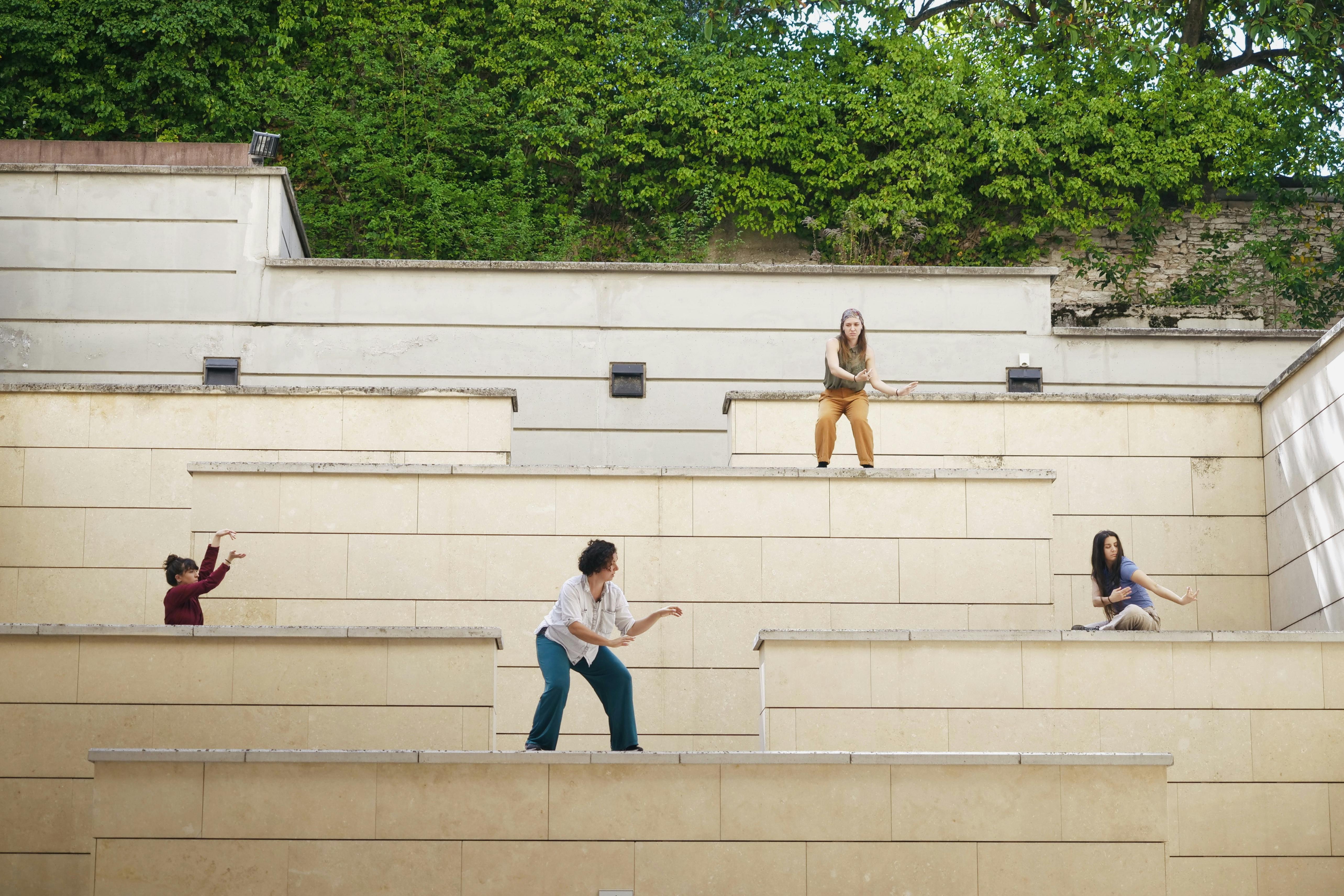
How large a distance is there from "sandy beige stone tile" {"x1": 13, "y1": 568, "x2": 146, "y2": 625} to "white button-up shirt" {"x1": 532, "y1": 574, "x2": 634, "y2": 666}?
5810mm

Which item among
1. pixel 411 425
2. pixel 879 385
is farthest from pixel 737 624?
pixel 411 425

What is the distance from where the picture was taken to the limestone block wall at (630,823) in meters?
9.24

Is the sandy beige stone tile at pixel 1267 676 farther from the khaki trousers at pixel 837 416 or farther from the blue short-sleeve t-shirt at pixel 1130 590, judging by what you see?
the khaki trousers at pixel 837 416

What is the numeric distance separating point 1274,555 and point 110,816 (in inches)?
419

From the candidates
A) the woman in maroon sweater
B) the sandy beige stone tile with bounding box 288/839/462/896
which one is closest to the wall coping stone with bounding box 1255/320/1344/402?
the sandy beige stone tile with bounding box 288/839/462/896

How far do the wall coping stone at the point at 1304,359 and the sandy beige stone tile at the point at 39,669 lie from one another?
10595mm

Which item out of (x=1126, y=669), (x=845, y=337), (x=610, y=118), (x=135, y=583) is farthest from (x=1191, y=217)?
(x=135, y=583)

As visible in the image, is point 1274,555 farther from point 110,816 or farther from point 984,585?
point 110,816

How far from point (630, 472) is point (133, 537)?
→ 16.2 ft

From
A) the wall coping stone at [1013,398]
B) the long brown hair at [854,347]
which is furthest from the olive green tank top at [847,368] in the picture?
the wall coping stone at [1013,398]

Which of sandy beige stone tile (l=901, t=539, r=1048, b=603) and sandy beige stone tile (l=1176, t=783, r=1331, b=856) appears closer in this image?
sandy beige stone tile (l=1176, t=783, r=1331, b=856)

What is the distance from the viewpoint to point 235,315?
57.7ft

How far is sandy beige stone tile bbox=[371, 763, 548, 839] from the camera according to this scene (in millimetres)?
9289

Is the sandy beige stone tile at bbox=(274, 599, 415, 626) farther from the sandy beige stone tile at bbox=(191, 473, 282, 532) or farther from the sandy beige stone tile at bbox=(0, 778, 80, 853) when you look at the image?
the sandy beige stone tile at bbox=(0, 778, 80, 853)
